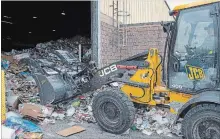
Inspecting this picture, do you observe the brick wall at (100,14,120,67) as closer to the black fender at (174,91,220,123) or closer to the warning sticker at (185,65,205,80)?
the warning sticker at (185,65,205,80)

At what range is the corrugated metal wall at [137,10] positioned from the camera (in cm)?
1040

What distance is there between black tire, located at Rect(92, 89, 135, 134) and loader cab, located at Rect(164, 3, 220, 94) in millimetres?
816

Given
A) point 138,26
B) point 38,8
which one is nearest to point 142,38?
point 138,26

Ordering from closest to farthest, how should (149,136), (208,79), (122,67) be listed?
(208,79) < (149,136) < (122,67)

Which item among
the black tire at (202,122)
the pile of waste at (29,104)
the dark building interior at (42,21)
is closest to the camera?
the black tire at (202,122)

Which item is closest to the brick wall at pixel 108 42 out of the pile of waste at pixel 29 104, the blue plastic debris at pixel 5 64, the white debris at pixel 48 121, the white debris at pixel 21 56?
the pile of waste at pixel 29 104

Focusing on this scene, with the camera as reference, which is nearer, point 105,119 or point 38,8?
point 105,119

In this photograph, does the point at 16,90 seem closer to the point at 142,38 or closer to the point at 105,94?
the point at 105,94

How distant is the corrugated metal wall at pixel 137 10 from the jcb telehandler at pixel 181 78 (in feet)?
15.8

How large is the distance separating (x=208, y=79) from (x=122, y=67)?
5.67ft

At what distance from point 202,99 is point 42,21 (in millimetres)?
20372

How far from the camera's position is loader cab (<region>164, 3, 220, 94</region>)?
13.7 feet

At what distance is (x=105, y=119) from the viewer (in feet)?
17.2

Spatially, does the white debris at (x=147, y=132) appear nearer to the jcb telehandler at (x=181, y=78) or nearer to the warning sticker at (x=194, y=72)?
the jcb telehandler at (x=181, y=78)
